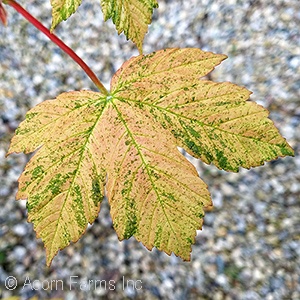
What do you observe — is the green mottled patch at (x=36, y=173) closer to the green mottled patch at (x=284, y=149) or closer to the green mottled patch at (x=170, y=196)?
the green mottled patch at (x=170, y=196)

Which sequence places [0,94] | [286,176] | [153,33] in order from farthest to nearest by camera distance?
[153,33]
[0,94]
[286,176]

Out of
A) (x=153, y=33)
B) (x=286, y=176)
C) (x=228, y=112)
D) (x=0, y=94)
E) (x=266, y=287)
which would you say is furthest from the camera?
(x=153, y=33)

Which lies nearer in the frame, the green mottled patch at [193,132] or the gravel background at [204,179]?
the green mottled patch at [193,132]

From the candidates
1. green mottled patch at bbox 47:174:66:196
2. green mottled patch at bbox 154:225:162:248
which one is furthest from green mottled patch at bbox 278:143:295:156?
green mottled patch at bbox 47:174:66:196

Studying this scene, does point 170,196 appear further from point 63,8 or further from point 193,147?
point 63,8

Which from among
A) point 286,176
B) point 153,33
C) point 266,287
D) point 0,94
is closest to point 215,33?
point 153,33

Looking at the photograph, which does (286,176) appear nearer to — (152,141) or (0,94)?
(152,141)

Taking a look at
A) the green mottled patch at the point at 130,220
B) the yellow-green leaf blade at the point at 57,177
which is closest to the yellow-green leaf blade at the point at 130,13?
the yellow-green leaf blade at the point at 57,177
